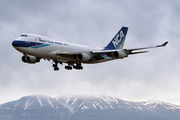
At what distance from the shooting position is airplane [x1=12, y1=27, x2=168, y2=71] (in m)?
57.6

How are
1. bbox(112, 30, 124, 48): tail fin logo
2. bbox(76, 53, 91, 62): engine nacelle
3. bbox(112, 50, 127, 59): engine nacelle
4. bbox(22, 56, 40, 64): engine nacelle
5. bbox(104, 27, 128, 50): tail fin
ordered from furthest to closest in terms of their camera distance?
bbox(112, 30, 124, 48): tail fin logo → bbox(104, 27, 128, 50): tail fin → bbox(22, 56, 40, 64): engine nacelle → bbox(76, 53, 91, 62): engine nacelle → bbox(112, 50, 127, 59): engine nacelle

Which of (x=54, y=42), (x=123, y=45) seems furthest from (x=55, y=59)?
(x=123, y=45)

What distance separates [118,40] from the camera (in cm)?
7850

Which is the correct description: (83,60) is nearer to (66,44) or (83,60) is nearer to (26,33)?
(66,44)

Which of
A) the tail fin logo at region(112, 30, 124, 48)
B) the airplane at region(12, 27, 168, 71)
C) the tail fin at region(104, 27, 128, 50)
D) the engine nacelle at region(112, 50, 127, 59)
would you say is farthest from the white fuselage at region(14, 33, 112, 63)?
the tail fin logo at region(112, 30, 124, 48)

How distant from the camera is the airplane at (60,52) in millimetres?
57625

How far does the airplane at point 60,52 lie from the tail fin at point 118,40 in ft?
10.6

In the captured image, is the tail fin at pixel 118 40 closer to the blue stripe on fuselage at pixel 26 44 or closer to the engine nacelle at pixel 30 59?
the engine nacelle at pixel 30 59

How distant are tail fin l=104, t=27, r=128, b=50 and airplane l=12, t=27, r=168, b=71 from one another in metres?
3.24

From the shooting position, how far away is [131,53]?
65875 mm

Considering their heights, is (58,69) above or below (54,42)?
below

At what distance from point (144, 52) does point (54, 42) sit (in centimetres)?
1872

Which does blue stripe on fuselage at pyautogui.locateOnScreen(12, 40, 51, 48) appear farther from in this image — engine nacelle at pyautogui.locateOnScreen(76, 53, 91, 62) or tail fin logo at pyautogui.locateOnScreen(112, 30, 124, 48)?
tail fin logo at pyautogui.locateOnScreen(112, 30, 124, 48)

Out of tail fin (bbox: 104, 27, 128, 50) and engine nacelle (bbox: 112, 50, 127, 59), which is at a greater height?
tail fin (bbox: 104, 27, 128, 50)
